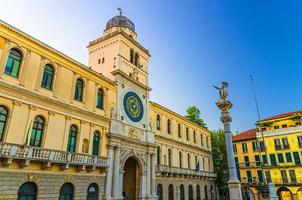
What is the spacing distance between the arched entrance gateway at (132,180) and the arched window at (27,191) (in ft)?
35.3

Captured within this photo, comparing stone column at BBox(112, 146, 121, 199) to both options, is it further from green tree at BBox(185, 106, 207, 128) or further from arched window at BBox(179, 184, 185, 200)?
green tree at BBox(185, 106, 207, 128)

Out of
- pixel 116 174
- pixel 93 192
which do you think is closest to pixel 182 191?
pixel 116 174

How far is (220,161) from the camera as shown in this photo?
4488cm

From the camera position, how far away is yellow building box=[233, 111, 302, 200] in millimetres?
35938

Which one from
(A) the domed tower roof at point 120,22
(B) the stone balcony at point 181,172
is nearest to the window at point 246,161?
(B) the stone balcony at point 181,172

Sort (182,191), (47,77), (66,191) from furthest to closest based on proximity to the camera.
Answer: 1. (182,191)
2. (47,77)
3. (66,191)

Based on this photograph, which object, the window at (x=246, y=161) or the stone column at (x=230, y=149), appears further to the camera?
the window at (x=246, y=161)

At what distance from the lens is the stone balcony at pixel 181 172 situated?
86.5 ft

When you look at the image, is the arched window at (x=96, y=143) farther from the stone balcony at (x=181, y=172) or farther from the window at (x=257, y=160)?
the window at (x=257, y=160)

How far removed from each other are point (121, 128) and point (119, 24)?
1378cm

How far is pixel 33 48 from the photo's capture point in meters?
16.5

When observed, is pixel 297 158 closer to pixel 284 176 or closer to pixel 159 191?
pixel 284 176

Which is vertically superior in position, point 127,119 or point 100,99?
point 100,99

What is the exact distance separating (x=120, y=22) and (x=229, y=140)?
19773 millimetres
